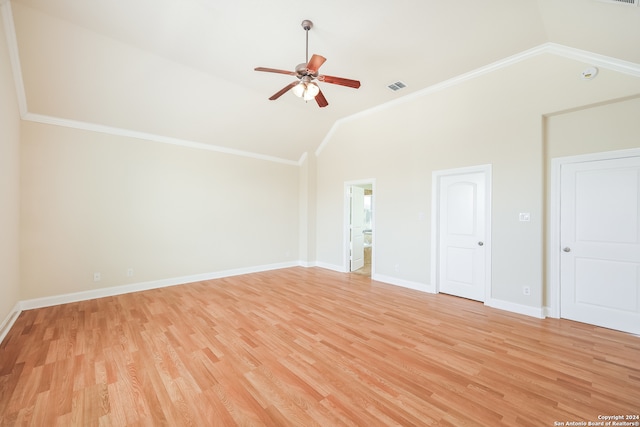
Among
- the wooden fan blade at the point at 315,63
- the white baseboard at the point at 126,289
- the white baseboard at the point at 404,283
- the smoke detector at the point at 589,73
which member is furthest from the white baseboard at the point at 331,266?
the smoke detector at the point at 589,73

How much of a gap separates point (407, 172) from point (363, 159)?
1.14 meters

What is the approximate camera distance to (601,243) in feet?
9.89

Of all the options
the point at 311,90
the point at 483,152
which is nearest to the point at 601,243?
the point at 483,152

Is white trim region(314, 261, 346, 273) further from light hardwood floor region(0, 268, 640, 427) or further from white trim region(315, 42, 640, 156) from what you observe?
white trim region(315, 42, 640, 156)

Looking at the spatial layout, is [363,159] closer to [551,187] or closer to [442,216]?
[442,216]

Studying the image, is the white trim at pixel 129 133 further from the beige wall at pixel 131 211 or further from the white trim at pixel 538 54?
the white trim at pixel 538 54

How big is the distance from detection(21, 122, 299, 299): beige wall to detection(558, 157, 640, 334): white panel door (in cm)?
543

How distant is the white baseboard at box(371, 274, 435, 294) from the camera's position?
4337 millimetres

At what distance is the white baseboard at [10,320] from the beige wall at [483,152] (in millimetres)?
5313

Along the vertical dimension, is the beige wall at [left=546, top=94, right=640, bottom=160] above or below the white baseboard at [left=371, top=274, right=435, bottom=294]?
above

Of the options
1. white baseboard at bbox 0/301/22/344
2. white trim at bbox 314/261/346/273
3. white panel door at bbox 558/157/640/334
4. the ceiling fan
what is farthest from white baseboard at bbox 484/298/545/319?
white baseboard at bbox 0/301/22/344

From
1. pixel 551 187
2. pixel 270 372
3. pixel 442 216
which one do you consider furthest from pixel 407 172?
pixel 270 372

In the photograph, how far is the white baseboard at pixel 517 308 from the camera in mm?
3258

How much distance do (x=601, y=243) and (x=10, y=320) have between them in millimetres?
7350
